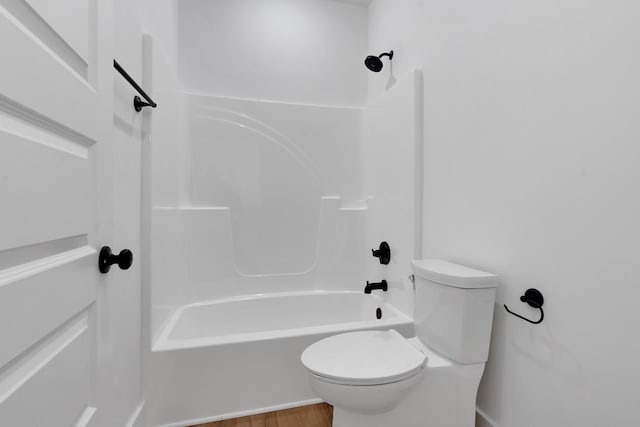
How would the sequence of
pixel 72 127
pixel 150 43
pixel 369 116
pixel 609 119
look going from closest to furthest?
pixel 72 127, pixel 609 119, pixel 150 43, pixel 369 116

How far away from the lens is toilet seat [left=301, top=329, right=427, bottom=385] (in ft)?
3.38

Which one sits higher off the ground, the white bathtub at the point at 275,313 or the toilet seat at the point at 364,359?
the toilet seat at the point at 364,359

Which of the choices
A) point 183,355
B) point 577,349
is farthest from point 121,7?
point 577,349

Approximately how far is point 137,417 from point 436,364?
130 centimetres

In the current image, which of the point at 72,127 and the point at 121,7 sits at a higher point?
the point at 121,7

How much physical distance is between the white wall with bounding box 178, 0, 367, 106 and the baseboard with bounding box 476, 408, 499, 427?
88.4 inches

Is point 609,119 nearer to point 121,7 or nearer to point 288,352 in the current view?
point 288,352

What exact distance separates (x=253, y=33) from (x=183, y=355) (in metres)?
2.30

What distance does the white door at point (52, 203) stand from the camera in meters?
0.46

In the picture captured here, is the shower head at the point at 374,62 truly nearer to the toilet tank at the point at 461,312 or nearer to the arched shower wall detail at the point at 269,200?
the arched shower wall detail at the point at 269,200

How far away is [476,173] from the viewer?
1.32 m

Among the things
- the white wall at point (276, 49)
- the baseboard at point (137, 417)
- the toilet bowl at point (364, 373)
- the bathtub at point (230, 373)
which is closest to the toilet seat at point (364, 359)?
the toilet bowl at point (364, 373)

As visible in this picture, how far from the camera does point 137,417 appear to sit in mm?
1287

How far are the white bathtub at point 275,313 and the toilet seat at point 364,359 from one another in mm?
425
